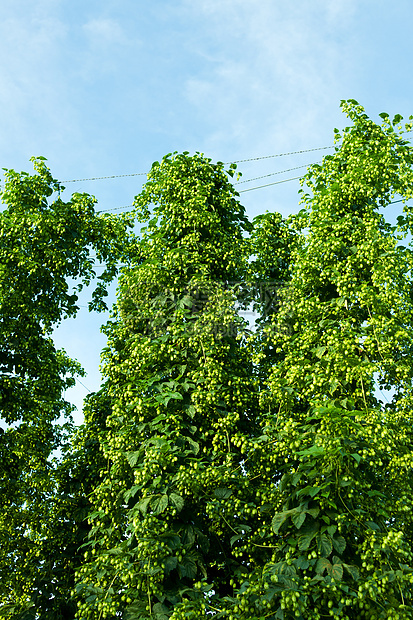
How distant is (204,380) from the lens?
415 inches

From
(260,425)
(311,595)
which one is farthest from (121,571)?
(260,425)

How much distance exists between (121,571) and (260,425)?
3.53 metres

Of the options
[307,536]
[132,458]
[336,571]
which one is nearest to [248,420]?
[132,458]

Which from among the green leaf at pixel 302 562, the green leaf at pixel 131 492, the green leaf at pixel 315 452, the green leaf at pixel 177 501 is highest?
the green leaf at pixel 131 492

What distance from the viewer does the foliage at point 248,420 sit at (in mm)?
8500

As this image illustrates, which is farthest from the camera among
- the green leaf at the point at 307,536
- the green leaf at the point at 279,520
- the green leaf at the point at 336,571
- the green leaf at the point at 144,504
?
the green leaf at the point at 144,504

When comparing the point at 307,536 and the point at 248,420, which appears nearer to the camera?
the point at 307,536

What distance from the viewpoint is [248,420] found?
38.5 ft

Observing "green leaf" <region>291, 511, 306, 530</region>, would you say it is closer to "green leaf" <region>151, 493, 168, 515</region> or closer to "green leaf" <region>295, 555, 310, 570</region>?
"green leaf" <region>295, 555, 310, 570</region>

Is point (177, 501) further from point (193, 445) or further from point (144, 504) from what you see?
point (193, 445)

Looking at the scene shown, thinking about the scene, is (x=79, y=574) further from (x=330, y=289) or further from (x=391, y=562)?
(x=330, y=289)

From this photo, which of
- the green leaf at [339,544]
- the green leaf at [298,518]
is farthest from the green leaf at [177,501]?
the green leaf at [339,544]

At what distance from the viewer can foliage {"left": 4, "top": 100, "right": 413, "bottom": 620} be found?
850cm

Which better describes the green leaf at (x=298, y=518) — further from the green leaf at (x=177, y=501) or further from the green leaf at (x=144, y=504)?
the green leaf at (x=144, y=504)
